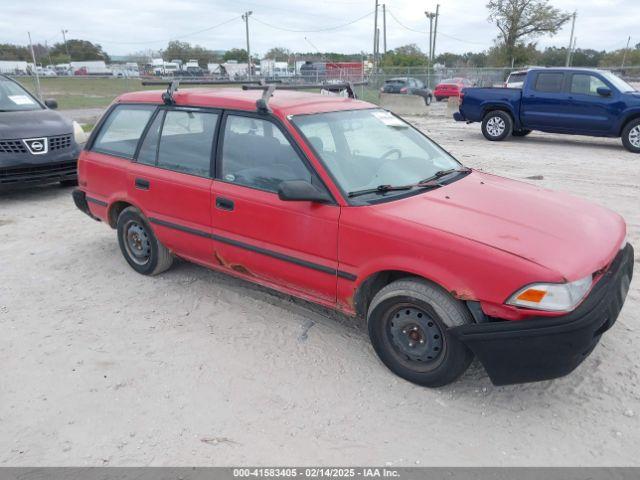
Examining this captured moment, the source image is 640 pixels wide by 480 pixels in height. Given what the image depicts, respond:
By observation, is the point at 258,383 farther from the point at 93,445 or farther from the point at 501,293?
the point at 501,293

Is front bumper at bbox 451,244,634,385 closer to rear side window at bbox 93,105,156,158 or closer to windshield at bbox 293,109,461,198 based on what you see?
windshield at bbox 293,109,461,198

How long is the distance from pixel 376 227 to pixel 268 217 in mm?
841

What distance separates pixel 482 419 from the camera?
9.27 feet

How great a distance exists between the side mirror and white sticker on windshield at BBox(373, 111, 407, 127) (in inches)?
47.7

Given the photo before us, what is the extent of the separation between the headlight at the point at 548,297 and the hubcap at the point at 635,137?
10.1m

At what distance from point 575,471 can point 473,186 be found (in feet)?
6.14

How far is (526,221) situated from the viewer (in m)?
2.99

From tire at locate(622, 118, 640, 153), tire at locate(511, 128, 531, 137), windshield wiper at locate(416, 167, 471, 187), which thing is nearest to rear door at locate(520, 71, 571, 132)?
tire at locate(511, 128, 531, 137)

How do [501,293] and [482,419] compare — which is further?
[482,419]

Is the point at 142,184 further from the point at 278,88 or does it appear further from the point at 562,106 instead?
the point at 562,106

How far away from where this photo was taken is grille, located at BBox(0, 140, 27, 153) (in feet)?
22.7

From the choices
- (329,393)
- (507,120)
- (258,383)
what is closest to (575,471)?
(329,393)

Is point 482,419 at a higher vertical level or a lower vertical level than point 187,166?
lower

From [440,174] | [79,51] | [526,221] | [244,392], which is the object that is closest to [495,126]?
[440,174]
